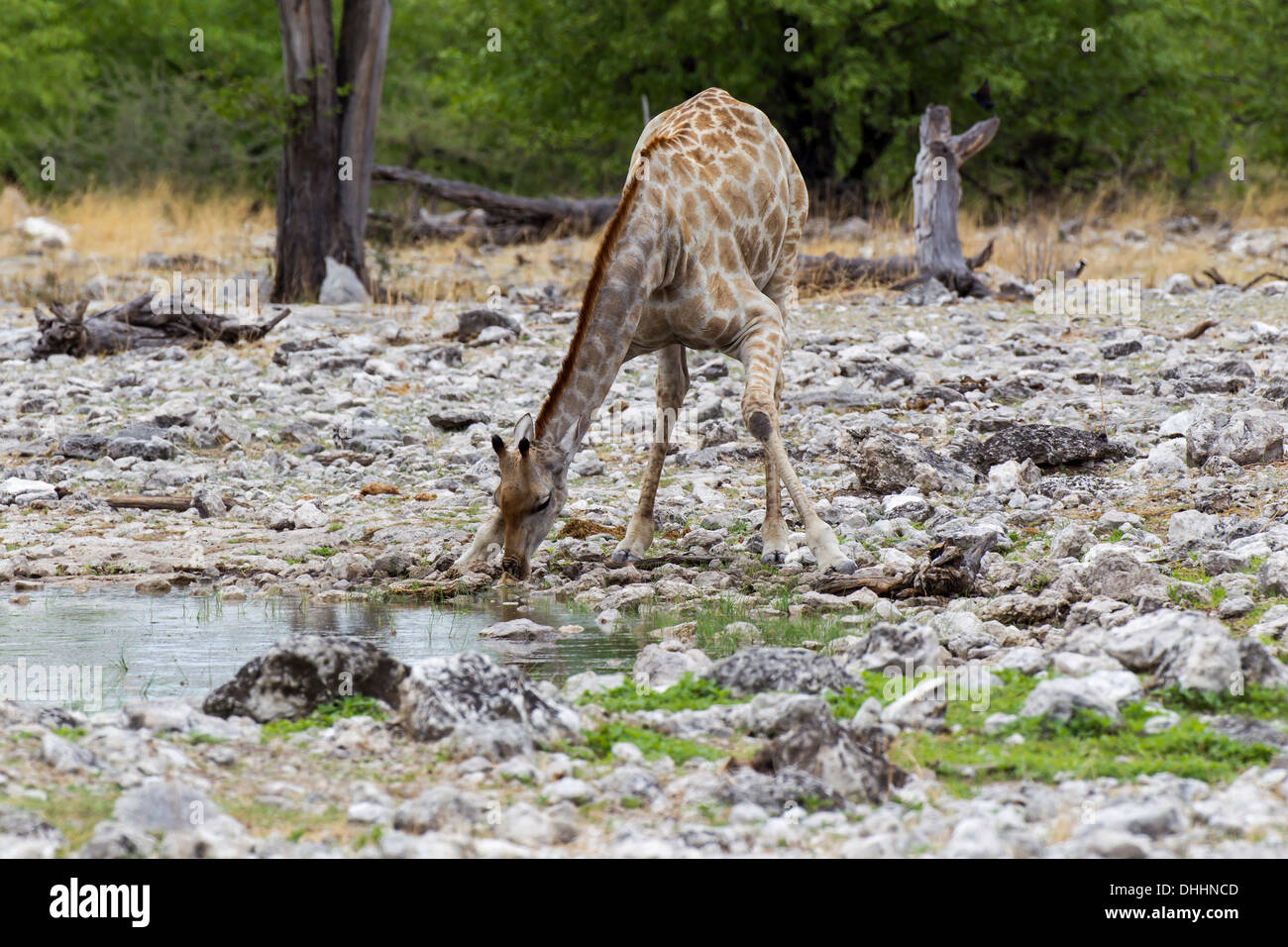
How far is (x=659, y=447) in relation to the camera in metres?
7.30

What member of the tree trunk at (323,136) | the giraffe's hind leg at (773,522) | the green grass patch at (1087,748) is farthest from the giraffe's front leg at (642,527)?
the tree trunk at (323,136)

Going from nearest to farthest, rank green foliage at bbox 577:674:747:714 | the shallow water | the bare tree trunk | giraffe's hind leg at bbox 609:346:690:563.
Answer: green foliage at bbox 577:674:747:714, the shallow water, giraffe's hind leg at bbox 609:346:690:563, the bare tree trunk

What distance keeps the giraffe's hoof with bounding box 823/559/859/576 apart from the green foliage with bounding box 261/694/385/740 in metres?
2.55

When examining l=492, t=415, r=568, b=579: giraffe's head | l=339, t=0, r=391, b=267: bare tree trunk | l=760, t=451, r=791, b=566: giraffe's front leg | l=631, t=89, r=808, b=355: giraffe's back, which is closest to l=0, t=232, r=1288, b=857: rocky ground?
l=760, t=451, r=791, b=566: giraffe's front leg

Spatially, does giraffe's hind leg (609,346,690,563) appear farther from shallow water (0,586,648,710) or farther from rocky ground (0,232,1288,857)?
shallow water (0,586,648,710)

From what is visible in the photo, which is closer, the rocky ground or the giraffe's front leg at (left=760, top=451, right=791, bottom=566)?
the rocky ground

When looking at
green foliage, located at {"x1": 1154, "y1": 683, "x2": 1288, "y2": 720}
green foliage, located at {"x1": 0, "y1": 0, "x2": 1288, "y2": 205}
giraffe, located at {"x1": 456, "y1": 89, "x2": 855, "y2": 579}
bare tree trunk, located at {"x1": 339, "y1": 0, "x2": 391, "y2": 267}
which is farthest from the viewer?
A: green foliage, located at {"x1": 0, "y1": 0, "x2": 1288, "y2": 205}

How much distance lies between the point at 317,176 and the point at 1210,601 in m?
11.8

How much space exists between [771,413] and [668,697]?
95.5 inches

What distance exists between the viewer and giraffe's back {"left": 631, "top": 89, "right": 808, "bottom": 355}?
21.6ft

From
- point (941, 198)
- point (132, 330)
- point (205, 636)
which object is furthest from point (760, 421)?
point (941, 198)

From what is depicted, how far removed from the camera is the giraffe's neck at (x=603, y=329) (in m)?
6.16

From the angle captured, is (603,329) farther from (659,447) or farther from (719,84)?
Result: (719,84)

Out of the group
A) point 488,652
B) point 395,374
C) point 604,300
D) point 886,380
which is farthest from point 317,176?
point 488,652
